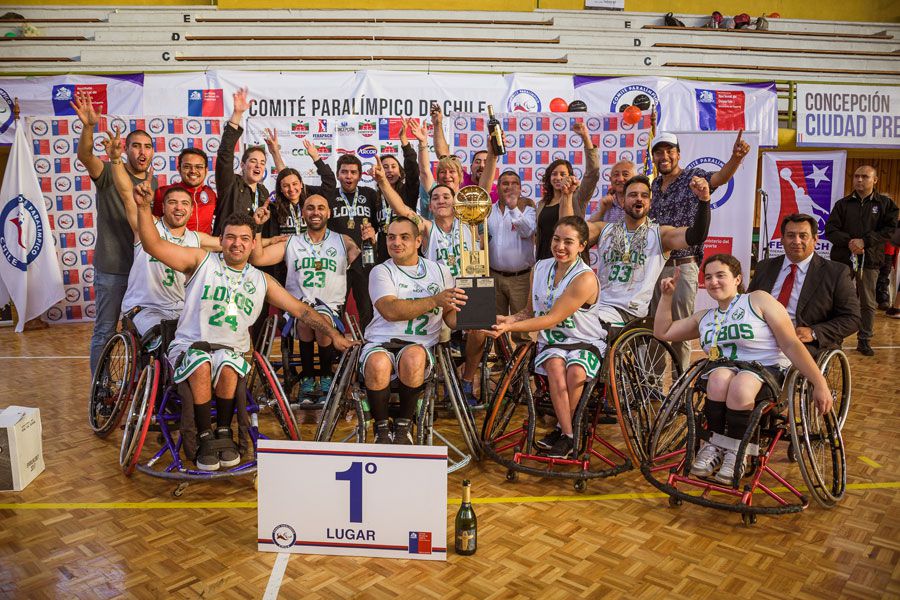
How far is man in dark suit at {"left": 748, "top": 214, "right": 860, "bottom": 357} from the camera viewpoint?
312 centimetres

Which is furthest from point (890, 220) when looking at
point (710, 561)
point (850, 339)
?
point (710, 561)

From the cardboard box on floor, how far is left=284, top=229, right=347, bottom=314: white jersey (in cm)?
155

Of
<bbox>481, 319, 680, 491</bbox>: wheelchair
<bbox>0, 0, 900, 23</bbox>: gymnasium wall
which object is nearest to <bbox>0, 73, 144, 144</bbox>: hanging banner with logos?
<bbox>0, 0, 900, 23</bbox>: gymnasium wall

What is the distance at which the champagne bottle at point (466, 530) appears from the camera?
2381 mm

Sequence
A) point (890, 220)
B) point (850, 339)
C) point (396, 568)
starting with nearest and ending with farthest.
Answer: point (396, 568)
point (890, 220)
point (850, 339)

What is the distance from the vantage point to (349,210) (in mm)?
4707

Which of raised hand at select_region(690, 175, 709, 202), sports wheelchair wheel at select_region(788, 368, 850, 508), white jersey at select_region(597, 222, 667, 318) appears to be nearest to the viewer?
sports wheelchair wheel at select_region(788, 368, 850, 508)

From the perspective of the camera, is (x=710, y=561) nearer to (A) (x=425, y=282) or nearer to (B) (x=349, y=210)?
(A) (x=425, y=282)

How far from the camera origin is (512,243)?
4.47m

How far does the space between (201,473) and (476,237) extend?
1.71m

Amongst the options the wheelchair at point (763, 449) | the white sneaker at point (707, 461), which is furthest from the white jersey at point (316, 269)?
the white sneaker at point (707, 461)

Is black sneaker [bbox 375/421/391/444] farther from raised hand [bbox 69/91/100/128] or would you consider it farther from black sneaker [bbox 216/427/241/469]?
raised hand [bbox 69/91/100/128]

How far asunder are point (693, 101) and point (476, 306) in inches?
284

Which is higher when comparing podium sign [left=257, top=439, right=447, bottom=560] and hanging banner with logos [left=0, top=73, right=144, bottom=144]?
hanging banner with logos [left=0, top=73, right=144, bottom=144]
